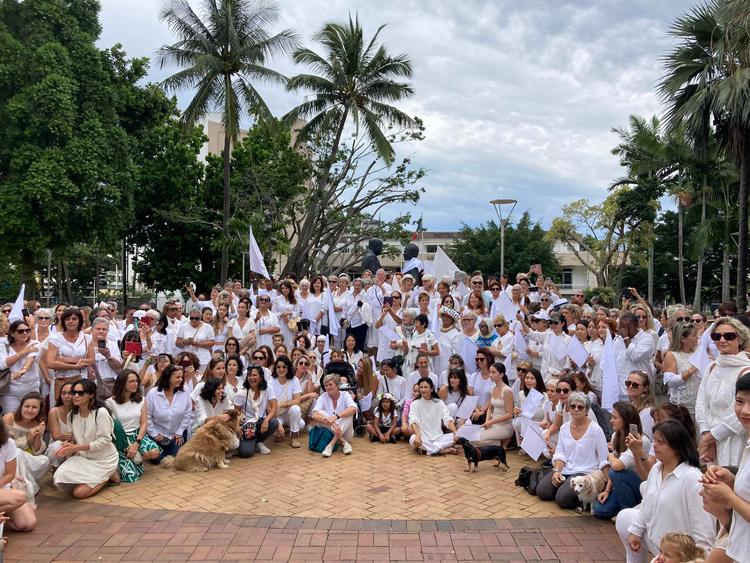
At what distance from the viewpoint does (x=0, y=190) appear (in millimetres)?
17734

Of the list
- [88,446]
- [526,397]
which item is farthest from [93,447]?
[526,397]

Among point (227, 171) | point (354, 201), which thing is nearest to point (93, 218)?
point (227, 171)

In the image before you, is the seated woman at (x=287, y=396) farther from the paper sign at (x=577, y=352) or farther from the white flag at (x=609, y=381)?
the white flag at (x=609, y=381)

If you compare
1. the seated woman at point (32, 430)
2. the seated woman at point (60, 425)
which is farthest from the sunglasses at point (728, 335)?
the seated woman at point (32, 430)

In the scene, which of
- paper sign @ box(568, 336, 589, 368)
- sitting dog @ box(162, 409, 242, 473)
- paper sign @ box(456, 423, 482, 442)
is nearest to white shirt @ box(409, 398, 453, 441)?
paper sign @ box(456, 423, 482, 442)

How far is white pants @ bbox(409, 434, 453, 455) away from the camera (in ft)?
24.4

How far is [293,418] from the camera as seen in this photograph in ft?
26.6

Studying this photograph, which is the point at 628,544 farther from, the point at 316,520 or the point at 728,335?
the point at 316,520

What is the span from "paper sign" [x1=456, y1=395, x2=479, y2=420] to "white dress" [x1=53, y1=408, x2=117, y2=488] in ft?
14.5

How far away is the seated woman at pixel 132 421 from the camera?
6.50 m

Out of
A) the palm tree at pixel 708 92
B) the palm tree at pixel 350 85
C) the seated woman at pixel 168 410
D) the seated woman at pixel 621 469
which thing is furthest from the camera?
the palm tree at pixel 350 85

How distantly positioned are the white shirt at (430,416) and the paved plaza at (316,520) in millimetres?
723

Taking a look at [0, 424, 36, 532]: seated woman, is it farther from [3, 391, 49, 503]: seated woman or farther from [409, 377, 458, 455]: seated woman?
[409, 377, 458, 455]: seated woman

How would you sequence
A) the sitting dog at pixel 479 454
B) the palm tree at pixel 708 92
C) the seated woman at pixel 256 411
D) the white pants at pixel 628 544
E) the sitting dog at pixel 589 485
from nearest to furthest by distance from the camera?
the white pants at pixel 628 544, the sitting dog at pixel 589 485, the sitting dog at pixel 479 454, the seated woman at pixel 256 411, the palm tree at pixel 708 92
